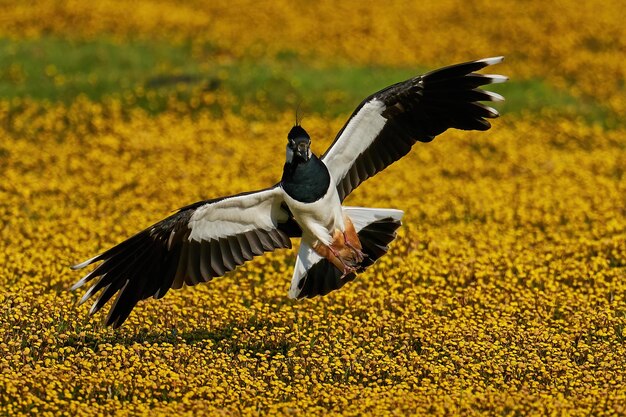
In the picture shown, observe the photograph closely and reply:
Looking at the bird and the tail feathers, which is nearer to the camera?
the bird

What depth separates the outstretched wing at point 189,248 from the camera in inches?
384

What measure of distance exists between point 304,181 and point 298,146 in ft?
1.22

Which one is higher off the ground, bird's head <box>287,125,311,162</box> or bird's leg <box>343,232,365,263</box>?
bird's head <box>287,125,311,162</box>

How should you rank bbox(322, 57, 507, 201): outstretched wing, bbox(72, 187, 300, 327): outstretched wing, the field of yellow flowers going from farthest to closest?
bbox(322, 57, 507, 201): outstretched wing → bbox(72, 187, 300, 327): outstretched wing → the field of yellow flowers

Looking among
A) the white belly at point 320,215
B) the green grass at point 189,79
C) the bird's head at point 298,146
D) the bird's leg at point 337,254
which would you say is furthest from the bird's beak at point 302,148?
the green grass at point 189,79

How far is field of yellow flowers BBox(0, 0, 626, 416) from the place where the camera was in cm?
896

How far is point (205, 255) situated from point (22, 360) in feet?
6.20

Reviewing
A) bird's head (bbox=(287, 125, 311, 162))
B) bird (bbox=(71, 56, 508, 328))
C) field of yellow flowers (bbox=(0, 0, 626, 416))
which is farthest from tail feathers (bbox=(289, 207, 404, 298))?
bird's head (bbox=(287, 125, 311, 162))

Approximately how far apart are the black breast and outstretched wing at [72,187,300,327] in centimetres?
18

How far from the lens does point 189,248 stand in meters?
10.0

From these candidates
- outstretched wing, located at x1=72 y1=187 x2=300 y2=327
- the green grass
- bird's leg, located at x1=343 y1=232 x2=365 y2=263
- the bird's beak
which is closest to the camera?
the bird's beak

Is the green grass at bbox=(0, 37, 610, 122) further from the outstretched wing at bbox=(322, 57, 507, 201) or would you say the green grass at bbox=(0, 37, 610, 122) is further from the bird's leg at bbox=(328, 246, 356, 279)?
the bird's leg at bbox=(328, 246, 356, 279)

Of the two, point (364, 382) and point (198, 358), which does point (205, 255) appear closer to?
point (198, 358)

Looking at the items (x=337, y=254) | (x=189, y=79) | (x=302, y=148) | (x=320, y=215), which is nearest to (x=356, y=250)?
(x=337, y=254)
